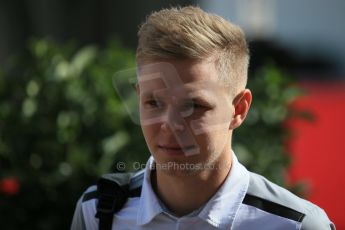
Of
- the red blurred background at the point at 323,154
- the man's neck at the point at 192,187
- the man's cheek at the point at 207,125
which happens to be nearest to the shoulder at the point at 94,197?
the man's neck at the point at 192,187

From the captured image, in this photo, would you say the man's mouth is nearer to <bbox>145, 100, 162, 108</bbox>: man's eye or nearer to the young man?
the young man

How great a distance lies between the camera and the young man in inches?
95.0

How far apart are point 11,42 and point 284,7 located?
448 inches

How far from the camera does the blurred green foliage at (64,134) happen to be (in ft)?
13.0

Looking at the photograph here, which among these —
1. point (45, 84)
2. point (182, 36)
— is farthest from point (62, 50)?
point (182, 36)

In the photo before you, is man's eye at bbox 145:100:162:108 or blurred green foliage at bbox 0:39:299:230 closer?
man's eye at bbox 145:100:162:108

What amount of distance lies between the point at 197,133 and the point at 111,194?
0.45 metres

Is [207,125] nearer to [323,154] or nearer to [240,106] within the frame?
[240,106]

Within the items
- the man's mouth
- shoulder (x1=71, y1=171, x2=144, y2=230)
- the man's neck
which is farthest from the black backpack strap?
the man's mouth

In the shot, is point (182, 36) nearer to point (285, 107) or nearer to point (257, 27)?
point (285, 107)

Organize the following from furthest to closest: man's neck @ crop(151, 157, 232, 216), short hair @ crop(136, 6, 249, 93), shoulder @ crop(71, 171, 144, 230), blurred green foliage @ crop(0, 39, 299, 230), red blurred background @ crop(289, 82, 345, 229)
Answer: red blurred background @ crop(289, 82, 345, 229), blurred green foliage @ crop(0, 39, 299, 230), shoulder @ crop(71, 171, 144, 230), man's neck @ crop(151, 157, 232, 216), short hair @ crop(136, 6, 249, 93)

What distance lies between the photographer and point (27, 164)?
4.06 m

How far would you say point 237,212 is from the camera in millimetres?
2490

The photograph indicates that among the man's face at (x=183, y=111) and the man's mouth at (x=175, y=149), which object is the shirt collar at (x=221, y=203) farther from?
the man's mouth at (x=175, y=149)
